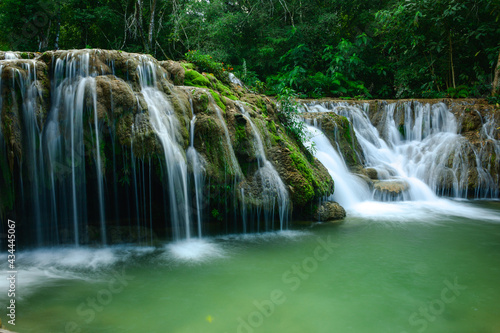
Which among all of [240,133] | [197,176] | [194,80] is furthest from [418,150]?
[197,176]

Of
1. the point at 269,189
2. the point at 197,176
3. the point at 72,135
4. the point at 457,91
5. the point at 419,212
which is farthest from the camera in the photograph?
the point at 457,91

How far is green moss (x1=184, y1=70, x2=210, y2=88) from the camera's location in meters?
7.35

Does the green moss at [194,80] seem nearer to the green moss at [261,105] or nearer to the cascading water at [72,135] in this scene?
the green moss at [261,105]

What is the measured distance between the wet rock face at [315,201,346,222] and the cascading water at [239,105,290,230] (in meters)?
0.79

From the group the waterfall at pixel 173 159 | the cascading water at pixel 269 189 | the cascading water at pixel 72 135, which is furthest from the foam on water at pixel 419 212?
the cascading water at pixel 72 135

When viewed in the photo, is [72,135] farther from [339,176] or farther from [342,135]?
[342,135]

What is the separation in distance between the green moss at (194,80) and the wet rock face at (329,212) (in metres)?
3.80

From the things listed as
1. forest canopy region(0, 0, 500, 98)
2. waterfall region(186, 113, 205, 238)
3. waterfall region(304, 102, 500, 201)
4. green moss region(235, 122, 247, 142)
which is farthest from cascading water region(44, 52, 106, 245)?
forest canopy region(0, 0, 500, 98)

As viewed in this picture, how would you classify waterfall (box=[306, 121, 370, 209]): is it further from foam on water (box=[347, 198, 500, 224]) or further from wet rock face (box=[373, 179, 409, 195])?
wet rock face (box=[373, 179, 409, 195])

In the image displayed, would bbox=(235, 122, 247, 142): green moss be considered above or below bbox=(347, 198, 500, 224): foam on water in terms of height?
above

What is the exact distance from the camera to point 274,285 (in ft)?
13.7

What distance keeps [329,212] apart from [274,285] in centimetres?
324

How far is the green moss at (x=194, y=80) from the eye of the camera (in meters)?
7.35

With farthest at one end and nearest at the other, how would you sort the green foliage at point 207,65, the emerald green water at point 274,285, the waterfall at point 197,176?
1. the green foliage at point 207,65
2. the waterfall at point 197,176
3. the emerald green water at point 274,285
